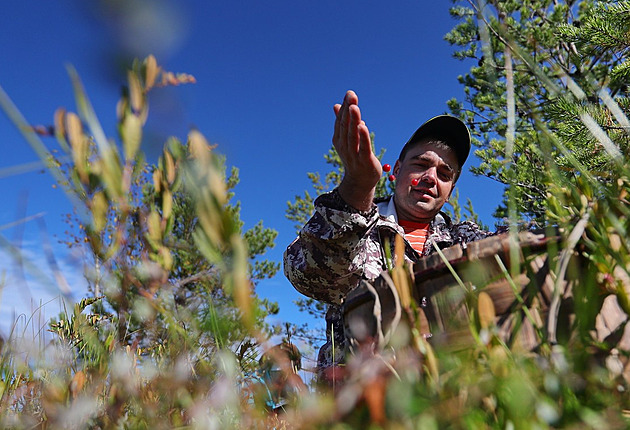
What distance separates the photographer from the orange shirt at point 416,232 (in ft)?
7.67

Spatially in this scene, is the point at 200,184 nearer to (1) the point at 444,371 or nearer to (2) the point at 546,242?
(1) the point at 444,371

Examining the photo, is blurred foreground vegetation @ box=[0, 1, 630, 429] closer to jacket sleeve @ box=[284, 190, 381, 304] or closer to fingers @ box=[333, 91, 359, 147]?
fingers @ box=[333, 91, 359, 147]

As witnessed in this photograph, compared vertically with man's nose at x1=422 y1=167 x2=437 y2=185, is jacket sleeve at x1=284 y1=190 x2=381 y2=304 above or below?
below

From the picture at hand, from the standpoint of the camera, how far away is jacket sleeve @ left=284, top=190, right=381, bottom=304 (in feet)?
5.40

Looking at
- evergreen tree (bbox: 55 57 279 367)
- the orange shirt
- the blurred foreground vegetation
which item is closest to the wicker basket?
the blurred foreground vegetation

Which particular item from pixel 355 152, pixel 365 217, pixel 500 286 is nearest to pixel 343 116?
pixel 355 152

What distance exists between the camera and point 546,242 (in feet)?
2.04

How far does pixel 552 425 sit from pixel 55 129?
53 cm

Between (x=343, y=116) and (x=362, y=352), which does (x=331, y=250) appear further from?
(x=362, y=352)

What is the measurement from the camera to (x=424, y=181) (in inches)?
94.3

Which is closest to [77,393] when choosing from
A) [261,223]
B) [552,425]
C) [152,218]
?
[152,218]

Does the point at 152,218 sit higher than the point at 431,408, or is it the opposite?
the point at 152,218

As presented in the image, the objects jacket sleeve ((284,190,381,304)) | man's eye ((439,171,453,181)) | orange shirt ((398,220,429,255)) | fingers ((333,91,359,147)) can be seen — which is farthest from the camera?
man's eye ((439,171,453,181))

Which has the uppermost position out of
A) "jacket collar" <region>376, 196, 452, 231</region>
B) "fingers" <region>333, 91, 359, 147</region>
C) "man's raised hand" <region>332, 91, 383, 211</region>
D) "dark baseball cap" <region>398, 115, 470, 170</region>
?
"dark baseball cap" <region>398, 115, 470, 170</region>
